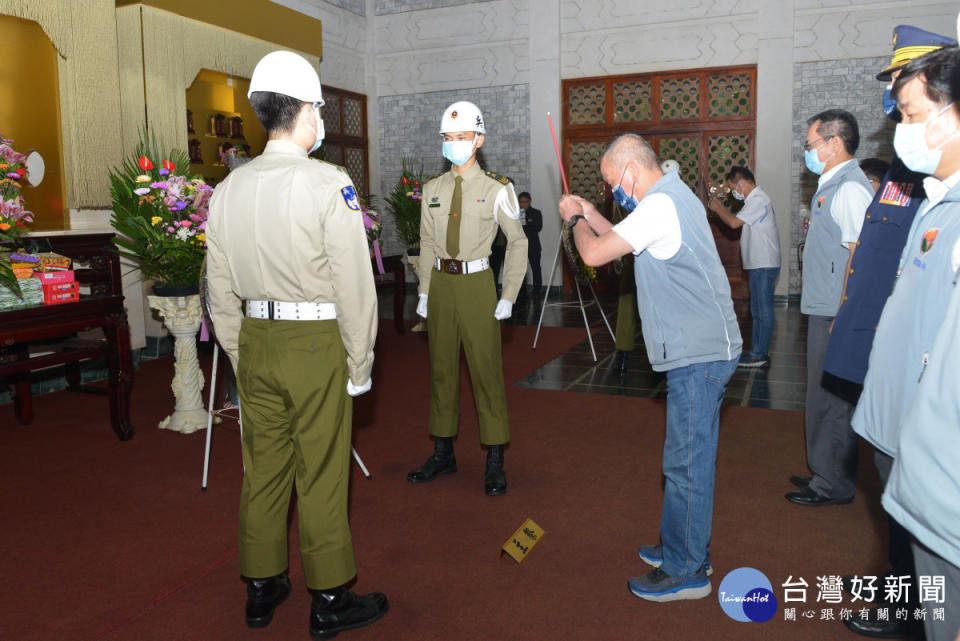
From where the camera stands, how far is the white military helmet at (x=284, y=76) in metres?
2.05

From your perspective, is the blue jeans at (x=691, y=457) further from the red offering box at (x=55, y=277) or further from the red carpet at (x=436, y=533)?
the red offering box at (x=55, y=277)

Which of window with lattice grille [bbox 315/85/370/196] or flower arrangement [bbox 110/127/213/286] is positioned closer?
flower arrangement [bbox 110/127/213/286]

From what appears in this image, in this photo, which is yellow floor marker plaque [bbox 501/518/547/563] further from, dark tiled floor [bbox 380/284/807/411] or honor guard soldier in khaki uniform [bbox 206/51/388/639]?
dark tiled floor [bbox 380/284/807/411]

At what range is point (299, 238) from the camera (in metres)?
2.04

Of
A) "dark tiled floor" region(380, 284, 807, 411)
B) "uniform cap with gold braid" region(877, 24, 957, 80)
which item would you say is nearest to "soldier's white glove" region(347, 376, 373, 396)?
"uniform cap with gold braid" region(877, 24, 957, 80)

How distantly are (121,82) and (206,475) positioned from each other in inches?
175

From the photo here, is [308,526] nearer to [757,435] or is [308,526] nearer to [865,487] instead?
[865,487]

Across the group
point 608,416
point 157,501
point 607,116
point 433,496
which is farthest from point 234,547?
point 607,116

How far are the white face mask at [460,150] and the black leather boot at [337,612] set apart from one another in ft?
6.38

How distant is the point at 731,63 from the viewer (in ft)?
31.6

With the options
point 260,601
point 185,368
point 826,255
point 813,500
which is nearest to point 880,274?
point 826,255

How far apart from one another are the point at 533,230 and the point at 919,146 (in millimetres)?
8928
